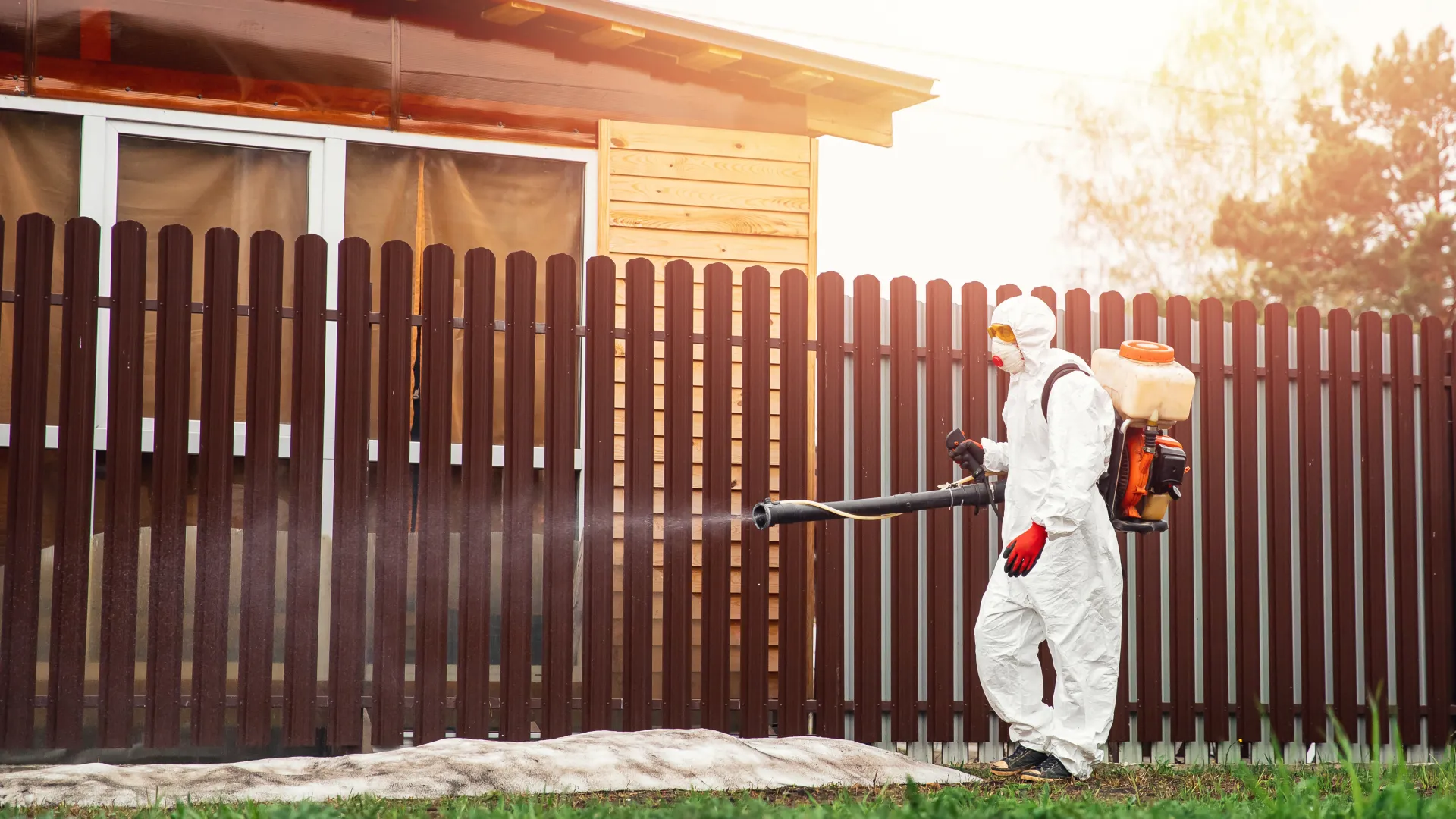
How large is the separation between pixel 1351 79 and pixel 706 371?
998 inches

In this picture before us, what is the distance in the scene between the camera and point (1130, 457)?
549 centimetres

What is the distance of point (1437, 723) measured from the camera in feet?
22.6

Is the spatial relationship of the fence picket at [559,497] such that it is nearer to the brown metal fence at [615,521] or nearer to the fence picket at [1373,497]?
the brown metal fence at [615,521]

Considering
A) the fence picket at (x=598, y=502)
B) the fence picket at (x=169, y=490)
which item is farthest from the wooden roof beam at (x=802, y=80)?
the fence picket at (x=169, y=490)

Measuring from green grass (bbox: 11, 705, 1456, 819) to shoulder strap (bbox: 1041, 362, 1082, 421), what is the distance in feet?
4.74

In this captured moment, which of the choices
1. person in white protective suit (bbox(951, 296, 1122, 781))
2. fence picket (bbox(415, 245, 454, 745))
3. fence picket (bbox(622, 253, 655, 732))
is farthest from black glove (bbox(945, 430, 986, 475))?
fence picket (bbox(415, 245, 454, 745))

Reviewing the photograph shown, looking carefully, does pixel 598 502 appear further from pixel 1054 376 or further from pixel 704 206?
Result: pixel 704 206

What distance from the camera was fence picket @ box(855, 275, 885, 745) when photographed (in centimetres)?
635

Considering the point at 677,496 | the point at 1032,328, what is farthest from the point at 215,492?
the point at 1032,328

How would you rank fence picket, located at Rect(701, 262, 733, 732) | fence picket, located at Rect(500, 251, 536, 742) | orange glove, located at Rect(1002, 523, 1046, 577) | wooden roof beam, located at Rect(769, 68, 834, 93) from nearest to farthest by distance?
1. orange glove, located at Rect(1002, 523, 1046, 577)
2. fence picket, located at Rect(500, 251, 536, 742)
3. fence picket, located at Rect(701, 262, 733, 732)
4. wooden roof beam, located at Rect(769, 68, 834, 93)

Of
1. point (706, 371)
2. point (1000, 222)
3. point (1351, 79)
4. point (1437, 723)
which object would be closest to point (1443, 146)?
point (1351, 79)

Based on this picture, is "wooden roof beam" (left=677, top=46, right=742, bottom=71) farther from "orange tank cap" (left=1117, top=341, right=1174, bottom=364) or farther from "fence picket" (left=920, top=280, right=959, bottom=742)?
"orange tank cap" (left=1117, top=341, right=1174, bottom=364)

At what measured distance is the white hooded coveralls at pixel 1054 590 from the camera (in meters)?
5.30

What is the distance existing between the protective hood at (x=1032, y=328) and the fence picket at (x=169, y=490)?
3.01 meters
